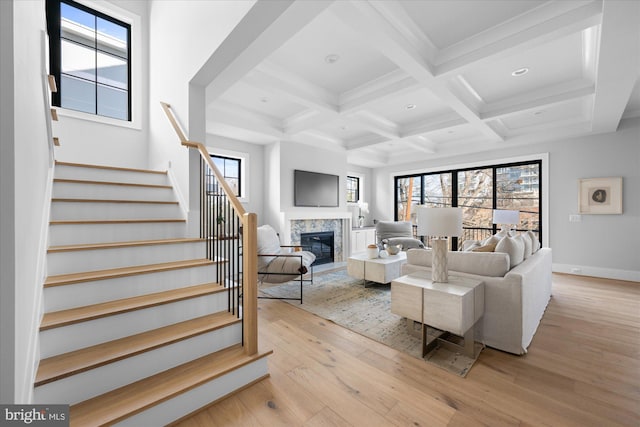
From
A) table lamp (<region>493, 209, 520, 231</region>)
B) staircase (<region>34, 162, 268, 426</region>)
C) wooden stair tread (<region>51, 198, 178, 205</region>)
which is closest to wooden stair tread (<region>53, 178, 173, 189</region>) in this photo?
staircase (<region>34, 162, 268, 426</region>)

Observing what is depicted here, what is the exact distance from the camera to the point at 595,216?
4.74 metres

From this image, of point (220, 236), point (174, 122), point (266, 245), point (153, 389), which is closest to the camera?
point (153, 389)

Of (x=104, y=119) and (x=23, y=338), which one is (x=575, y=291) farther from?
(x=104, y=119)

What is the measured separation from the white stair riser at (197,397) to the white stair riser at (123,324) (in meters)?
0.53

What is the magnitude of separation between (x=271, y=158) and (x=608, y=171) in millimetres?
6184

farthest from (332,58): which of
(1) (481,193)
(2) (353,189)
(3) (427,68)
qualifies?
(2) (353,189)

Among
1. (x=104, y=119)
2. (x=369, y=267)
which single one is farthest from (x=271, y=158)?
(x=369, y=267)

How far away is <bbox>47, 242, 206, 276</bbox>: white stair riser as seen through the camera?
1872 millimetres

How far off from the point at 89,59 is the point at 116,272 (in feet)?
11.3

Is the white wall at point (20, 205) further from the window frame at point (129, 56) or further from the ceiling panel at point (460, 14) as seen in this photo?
the ceiling panel at point (460, 14)

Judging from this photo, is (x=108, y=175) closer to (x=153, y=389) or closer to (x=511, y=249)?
(x=153, y=389)

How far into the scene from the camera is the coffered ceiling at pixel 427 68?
2090 millimetres

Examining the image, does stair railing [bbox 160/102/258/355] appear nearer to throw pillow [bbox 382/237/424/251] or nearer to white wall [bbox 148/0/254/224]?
white wall [bbox 148/0/254/224]

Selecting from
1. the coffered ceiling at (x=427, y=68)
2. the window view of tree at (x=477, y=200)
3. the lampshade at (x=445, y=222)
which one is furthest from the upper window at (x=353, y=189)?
the lampshade at (x=445, y=222)
